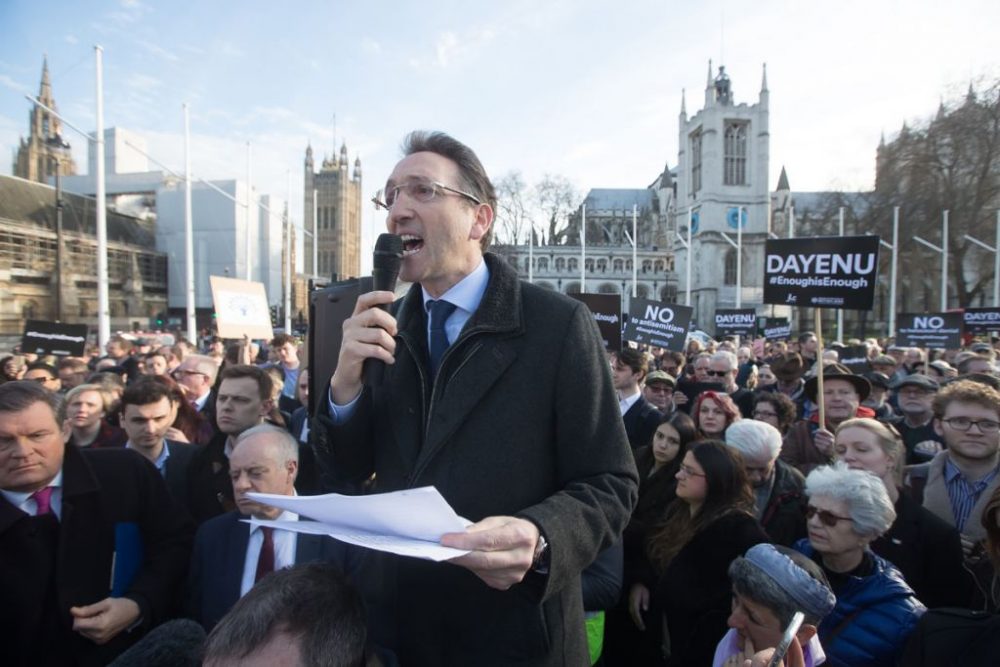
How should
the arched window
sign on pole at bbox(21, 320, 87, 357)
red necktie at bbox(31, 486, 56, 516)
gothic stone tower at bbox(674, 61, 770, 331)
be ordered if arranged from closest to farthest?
red necktie at bbox(31, 486, 56, 516), sign on pole at bbox(21, 320, 87, 357), gothic stone tower at bbox(674, 61, 770, 331), the arched window

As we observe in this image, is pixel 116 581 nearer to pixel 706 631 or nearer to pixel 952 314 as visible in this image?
pixel 706 631

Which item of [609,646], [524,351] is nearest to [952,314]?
[609,646]

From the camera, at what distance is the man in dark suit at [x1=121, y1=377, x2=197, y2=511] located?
3.94m

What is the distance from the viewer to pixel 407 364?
161 cm

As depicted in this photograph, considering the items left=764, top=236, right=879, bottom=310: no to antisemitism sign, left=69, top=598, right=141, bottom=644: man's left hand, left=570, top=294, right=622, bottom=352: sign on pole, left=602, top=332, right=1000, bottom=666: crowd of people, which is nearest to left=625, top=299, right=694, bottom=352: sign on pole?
left=570, top=294, right=622, bottom=352: sign on pole

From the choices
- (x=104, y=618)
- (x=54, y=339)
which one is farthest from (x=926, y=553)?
(x=54, y=339)

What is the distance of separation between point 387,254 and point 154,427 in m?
3.25

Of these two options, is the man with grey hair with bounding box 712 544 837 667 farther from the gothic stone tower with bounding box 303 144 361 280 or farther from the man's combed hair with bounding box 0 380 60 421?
the gothic stone tower with bounding box 303 144 361 280

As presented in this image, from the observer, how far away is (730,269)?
6150 centimetres

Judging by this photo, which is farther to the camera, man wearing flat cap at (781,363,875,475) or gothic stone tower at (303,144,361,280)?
gothic stone tower at (303,144,361,280)

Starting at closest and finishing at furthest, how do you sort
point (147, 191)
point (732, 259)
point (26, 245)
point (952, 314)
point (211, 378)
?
point (211, 378) < point (952, 314) < point (26, 245) < point (147, 191) < point (732, 259)

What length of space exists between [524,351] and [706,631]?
2209 mm

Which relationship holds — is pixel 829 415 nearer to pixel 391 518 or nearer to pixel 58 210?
pixel 391 518

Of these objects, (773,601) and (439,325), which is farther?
(773,601)
